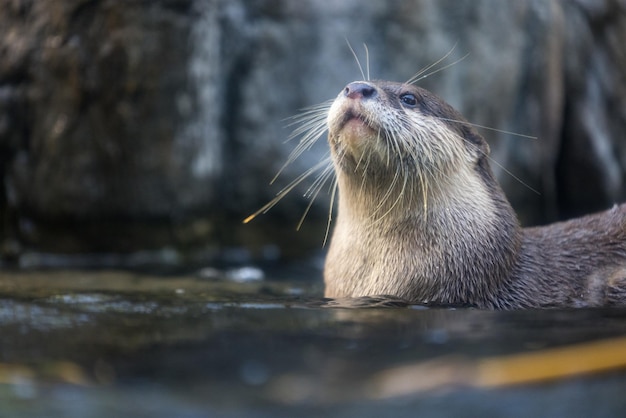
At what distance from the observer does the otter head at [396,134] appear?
11.7 feet

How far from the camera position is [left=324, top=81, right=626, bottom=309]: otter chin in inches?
143

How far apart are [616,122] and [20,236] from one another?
527 cm

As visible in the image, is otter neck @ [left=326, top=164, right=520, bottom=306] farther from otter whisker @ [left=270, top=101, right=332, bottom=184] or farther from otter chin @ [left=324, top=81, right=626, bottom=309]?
otter whisker @ [left=270, top=101, right=332, bottom=184]

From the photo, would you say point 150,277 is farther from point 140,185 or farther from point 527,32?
point 527,32

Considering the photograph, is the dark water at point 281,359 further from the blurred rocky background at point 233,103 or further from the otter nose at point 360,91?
the blurred rocky background at point 233,103

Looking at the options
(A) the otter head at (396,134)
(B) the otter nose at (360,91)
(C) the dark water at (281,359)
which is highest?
(B) the otter nose at (360,91)

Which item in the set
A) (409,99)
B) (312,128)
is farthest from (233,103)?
(409,99)

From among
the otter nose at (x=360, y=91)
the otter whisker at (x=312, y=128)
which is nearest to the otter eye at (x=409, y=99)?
the otter nose at (x=360, y=91)

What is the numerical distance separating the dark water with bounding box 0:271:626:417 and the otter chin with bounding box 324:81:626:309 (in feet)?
1.21

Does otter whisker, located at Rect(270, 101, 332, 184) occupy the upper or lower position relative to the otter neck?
upper

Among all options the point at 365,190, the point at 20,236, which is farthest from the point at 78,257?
the point at 365,190

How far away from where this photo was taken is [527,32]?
746 cm

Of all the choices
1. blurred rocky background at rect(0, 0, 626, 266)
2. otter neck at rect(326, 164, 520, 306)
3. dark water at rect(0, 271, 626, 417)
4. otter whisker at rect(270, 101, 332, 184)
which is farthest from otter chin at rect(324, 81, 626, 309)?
blurred rocky background at rect(0, 0, 626, 266)

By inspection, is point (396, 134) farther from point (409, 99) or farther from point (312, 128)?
point (312, 128)
